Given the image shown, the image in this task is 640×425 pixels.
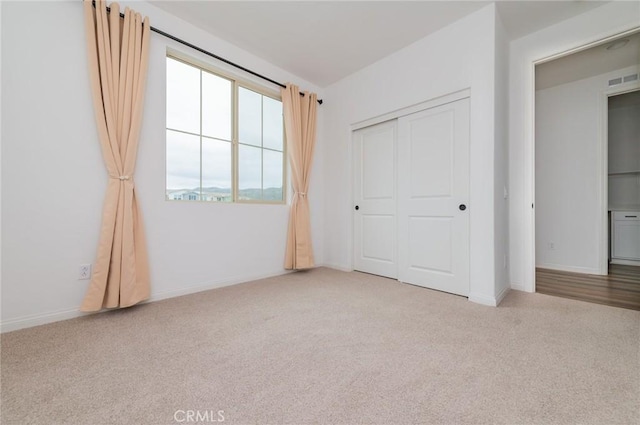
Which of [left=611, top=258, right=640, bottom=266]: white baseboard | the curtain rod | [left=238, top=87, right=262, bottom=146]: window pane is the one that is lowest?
[left=611, top=258, right=640, bottom=266]: white baseboard

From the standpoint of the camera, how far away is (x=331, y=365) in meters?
1.39

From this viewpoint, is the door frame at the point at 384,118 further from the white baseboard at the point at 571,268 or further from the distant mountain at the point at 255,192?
the white baseboard at the point at 571,268

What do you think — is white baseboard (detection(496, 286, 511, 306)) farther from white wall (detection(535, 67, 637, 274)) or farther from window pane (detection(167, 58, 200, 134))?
window pane (detection(167, 58, 200, 134))

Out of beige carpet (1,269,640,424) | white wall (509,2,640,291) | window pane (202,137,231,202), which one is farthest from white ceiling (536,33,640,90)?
window pane (202,137,231,202)

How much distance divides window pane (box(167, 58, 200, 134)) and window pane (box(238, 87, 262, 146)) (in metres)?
0.51

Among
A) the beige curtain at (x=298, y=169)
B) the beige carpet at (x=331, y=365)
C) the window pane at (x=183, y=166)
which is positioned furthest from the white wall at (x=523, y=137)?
the window pane at (x=183, y=166)

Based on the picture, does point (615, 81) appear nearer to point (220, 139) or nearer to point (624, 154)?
point (624, 154)

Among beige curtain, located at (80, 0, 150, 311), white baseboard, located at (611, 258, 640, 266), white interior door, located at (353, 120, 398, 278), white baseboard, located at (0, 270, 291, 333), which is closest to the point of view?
white baseboard, located at (0, 270, 291, 333)

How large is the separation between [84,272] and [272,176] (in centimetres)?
214

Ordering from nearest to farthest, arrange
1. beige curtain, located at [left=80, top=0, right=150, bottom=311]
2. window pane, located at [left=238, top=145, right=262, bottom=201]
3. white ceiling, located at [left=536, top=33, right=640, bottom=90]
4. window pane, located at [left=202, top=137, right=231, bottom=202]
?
1. beige curtain, located at [left=80, top=0, right=150, bottom=311]
2. window pane, located at [left=202, top=137, right=231, bottom=202]
3. white ceiling, located at [left=536, top=33, right=640, bottom=90]
4. window pane, located at [left=238, top=145, right=262, bottom=201]

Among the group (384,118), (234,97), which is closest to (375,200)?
(384,118)

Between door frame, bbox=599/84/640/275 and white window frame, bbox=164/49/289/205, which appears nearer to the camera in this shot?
white window frame, bbox=164/49/289/205

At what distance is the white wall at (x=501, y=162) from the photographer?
241cm

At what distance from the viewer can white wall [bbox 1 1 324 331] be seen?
1820 mm
